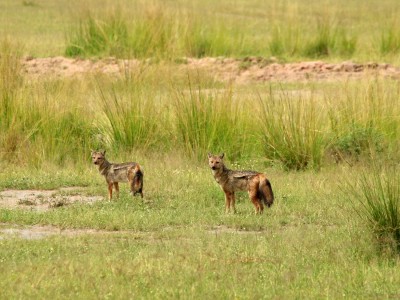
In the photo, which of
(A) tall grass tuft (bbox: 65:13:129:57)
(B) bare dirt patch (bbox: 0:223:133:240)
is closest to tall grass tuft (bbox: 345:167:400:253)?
(B) bare dirt patch (bbox: 0:223:133:240)

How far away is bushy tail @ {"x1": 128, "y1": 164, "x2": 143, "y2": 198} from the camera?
38.0 ft

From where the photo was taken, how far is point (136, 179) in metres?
11.6

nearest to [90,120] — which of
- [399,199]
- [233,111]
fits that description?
[233,111]

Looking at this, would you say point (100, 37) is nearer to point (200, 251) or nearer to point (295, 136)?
point (295, 136)

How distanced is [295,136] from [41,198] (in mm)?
3405

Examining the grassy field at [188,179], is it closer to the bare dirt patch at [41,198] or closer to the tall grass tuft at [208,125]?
the tall grass tuft at [208,125]

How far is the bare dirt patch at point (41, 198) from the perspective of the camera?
1171cm

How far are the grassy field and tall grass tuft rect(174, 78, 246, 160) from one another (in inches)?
0.8

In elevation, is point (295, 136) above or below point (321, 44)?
above

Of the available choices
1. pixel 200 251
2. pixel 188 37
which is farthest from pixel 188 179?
pixel 188 37

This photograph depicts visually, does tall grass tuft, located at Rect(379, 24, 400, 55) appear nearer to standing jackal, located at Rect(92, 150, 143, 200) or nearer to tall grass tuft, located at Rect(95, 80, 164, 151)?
tall grass tuft, located at Rect(95, 80, 164, 151)

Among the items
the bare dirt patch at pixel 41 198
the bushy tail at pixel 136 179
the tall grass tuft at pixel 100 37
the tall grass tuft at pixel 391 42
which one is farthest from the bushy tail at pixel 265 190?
the tall grass tuft at pixel 391 42

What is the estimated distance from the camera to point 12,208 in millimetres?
11531

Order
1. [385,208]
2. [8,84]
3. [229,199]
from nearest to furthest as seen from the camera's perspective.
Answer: [385,208] < [229,199] < [8,84]
